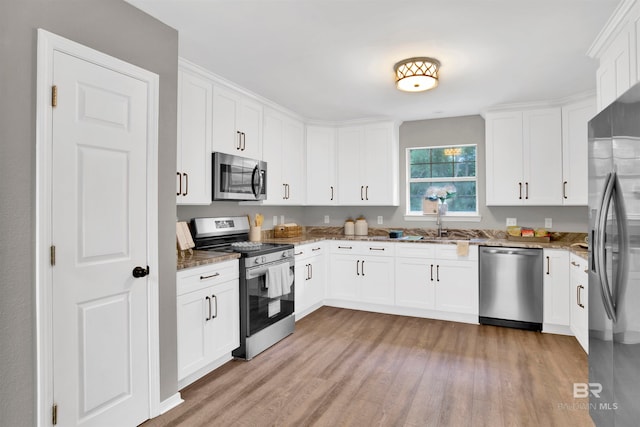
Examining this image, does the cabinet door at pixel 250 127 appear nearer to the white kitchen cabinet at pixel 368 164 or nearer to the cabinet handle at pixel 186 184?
the cabinet handle at pixel 186 184

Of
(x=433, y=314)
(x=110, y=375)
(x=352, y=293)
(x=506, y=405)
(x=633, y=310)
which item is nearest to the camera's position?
(x=633, y=310)

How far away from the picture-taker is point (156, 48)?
7.50ft

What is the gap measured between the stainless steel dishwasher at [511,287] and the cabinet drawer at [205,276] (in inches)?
109

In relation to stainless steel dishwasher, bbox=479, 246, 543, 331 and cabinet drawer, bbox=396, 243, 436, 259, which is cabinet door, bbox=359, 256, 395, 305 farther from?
stainless steel dishwasher, bbox=479, 246, 543, 331

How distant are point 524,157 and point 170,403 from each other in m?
4.26

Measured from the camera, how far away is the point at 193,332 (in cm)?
263

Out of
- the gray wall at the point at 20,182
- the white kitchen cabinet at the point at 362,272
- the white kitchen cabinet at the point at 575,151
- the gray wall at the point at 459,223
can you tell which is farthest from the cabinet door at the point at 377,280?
the gray wall at the point at 20,182

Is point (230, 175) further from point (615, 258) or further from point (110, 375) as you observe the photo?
point (615, 258)

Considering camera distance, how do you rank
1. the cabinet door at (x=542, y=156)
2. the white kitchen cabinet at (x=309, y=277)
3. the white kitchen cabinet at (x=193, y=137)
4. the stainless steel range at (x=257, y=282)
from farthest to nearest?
the white kitchen cabinet at (x=309, y=277) → the cabinet door at (x=542, y=156) → the stainless steel range at (x=257, y=282) → the white kitchen cabinet at (x=193, y=137)

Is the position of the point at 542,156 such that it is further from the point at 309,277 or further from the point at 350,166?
the point at 309,277

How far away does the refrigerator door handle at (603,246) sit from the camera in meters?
1.64

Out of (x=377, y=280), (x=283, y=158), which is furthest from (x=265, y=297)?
(x=283, y=158)

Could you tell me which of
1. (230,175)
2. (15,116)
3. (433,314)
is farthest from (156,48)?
(433,314)

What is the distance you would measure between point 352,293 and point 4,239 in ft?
12.0
